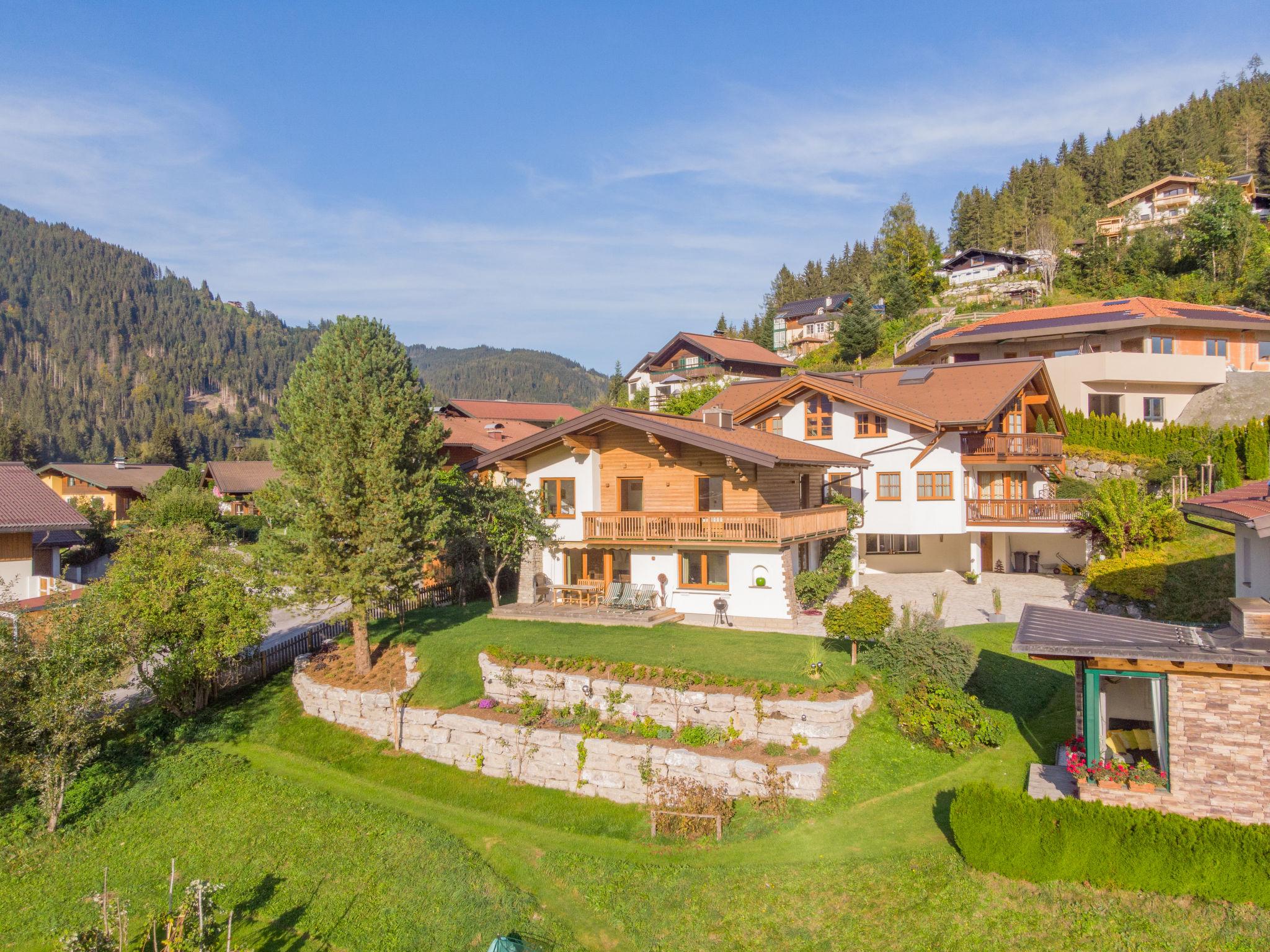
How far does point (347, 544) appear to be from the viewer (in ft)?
67.4

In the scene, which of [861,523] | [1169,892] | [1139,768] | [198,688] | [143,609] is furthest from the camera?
[861,523]

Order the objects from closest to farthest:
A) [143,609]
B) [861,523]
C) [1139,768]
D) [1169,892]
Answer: [1169,892] → [1139,768] → [143,609] → [861,523]

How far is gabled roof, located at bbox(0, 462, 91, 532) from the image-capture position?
2903 centimetres

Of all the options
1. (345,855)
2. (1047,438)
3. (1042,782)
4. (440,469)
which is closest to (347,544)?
(440,469)

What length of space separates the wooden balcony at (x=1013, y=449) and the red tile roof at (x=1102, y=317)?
11677 millimetres

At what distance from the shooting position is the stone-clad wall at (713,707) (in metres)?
14.9

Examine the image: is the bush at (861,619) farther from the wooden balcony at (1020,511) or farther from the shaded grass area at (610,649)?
the wooden balcony at (1020,511)

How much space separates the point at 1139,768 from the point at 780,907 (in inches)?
219

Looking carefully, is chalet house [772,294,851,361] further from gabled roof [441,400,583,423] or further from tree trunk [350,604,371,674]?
tree trunk [350,604,371,674]

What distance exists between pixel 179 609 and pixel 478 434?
28916mm

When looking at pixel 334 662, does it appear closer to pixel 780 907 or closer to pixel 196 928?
pixel 196 928

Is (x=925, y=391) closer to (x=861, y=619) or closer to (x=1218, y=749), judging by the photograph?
(x=861, y=619)

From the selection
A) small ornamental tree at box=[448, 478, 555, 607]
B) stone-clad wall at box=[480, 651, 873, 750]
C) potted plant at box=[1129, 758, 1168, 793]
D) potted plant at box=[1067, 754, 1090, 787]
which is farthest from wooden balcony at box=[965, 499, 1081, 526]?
potted plant at box=[1129, 758, 1168, 793]

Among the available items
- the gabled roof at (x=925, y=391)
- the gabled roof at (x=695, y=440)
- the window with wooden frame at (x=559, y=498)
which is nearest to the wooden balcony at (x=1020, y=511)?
the gabled roof at (x=925, y=391)
